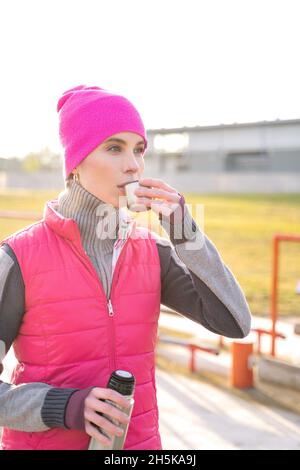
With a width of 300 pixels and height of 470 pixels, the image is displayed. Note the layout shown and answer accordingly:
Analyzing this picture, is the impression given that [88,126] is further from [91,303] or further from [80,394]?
[80,394]

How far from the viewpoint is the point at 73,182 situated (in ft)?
5.79

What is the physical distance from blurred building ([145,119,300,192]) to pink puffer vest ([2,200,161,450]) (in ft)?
130

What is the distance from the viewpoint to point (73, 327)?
5.31 feet

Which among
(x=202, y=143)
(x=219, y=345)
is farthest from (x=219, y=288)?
(x=202, y=143)

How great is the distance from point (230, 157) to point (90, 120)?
47599 millimetres

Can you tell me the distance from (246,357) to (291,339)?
1.44 m

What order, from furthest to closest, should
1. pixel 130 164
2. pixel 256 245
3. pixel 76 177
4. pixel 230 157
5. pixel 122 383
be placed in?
pixel 230 157, pixel 256 245, pixel 76 177, pixel 130 164, pixel 122 383

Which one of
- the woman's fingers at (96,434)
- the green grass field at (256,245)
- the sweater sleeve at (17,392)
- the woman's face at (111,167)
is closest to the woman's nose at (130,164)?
the woman's face at (111,167)

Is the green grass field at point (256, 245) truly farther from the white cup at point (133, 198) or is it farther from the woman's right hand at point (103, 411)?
the woman's right hand at point (103, 411)

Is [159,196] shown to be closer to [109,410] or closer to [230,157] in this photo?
[109,410]

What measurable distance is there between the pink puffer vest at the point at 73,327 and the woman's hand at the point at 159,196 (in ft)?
0.69

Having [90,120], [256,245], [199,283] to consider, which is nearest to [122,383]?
[199,283]

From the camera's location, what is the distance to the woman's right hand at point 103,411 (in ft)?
4.60

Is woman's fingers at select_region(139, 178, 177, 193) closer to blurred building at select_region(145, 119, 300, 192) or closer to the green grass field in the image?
the green grass field
